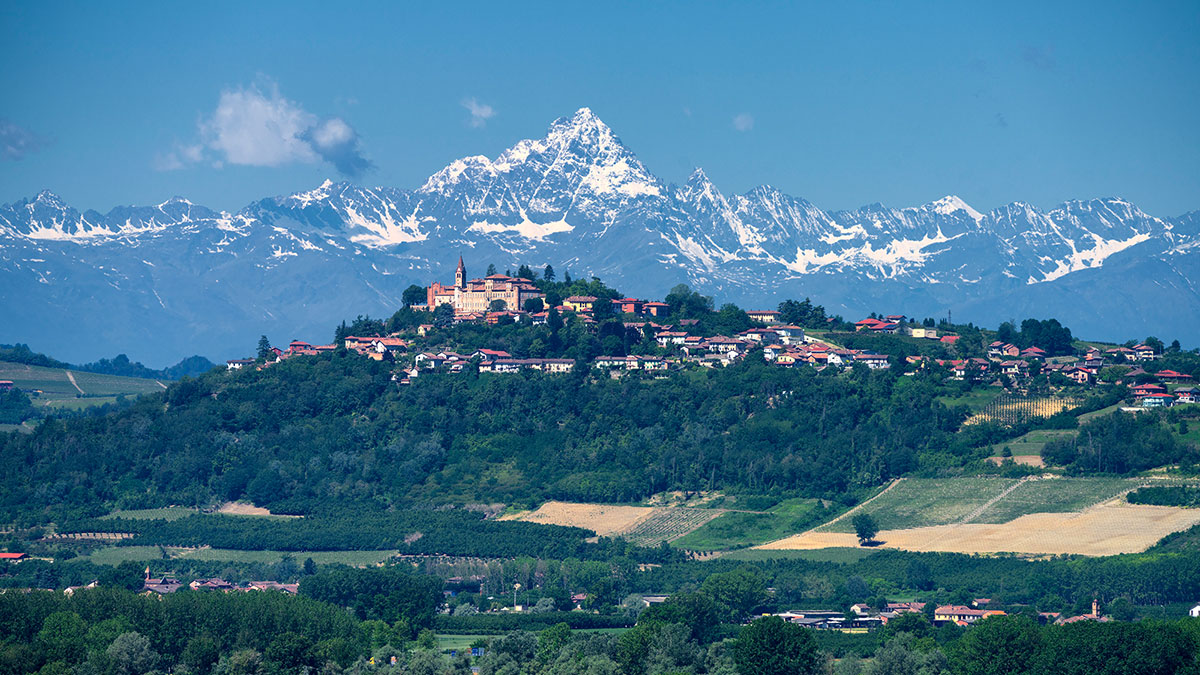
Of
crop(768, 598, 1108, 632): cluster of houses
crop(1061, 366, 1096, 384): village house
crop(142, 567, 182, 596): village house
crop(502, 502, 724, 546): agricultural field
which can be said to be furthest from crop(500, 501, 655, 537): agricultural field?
crop(1061, 366, 1096, 384): village house

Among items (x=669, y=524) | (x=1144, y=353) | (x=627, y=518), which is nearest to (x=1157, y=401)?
(x=1144, y=353)

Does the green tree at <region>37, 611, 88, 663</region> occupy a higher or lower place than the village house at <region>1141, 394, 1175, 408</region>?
lower

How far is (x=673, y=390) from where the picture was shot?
12850cm

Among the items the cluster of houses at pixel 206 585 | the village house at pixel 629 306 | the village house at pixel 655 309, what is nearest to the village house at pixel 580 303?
the village house at pixel 629 306

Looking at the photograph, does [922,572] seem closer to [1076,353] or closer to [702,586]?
[702,586]

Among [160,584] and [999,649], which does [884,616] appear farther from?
[160,584]

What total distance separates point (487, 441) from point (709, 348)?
2236cm

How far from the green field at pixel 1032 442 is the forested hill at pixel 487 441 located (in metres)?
2.02

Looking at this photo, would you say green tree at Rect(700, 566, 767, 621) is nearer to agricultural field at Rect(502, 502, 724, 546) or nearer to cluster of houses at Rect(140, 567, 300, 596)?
agricultural field at Rect(502, 502, 724, 546)

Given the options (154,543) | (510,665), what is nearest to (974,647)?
(510,665)

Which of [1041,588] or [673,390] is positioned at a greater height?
[673,390]

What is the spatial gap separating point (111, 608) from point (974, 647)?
3532 centimetres

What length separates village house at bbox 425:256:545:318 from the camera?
153 metres

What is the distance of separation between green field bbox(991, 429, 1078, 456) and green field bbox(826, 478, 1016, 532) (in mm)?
4430
